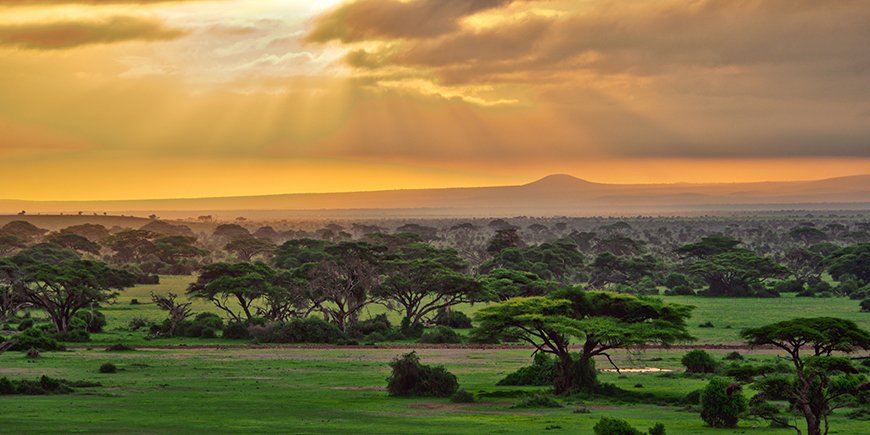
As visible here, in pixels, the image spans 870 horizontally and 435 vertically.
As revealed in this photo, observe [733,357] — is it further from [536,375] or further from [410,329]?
[410,329]

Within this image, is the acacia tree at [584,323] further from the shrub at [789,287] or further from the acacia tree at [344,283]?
the shrub at [789,287]

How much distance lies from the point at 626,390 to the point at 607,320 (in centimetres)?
376

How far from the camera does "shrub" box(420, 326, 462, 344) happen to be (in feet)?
283

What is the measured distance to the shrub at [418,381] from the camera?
55.9 m

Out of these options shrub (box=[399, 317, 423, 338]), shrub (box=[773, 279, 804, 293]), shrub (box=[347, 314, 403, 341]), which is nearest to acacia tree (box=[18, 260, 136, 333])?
shrub (box=[347, 314, 403, 341])

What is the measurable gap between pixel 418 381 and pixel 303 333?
31524 millimetres

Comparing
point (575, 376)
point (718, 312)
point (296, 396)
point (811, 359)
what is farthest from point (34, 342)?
point (718, 312)

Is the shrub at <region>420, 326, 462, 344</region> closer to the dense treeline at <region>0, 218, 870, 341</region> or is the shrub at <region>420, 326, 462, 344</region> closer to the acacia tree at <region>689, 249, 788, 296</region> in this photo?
the dense treeline at <region>0, 218, 870, 341</region>

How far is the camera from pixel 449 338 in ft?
285

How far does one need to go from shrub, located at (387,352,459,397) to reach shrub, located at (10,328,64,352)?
103 feet

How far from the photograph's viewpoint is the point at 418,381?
5619 cm

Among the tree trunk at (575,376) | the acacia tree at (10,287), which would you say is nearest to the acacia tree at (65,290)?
the acacia tree at (10,287)

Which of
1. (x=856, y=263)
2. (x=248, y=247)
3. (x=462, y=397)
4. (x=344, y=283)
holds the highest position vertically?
(x=248, y=247)

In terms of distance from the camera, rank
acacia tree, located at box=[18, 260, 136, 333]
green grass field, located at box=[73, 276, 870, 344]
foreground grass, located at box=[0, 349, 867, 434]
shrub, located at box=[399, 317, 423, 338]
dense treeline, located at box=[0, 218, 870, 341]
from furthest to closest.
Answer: dense treeline, located at box=[0, 218, 870, 341], shrub, located at box=[399, 317, 423, 338], green grass field, located at box=[73, 276, 870, 344], acacia tree, located at box=[18, 260, 136, 333], foreground grass, located at box=[0, 349, 867, 434]
